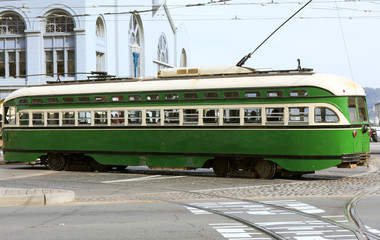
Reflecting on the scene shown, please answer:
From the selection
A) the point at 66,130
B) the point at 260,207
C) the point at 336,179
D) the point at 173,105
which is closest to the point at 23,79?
the point at 66,130

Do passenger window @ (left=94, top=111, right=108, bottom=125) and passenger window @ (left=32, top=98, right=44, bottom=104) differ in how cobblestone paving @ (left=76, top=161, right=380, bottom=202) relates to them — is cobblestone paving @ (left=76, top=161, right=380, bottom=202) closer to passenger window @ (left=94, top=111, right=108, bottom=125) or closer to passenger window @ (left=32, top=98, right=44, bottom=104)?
passenger window @ (left=94, top=111, right=108, bottom=125)

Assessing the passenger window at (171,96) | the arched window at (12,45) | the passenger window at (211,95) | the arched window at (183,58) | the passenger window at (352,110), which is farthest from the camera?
the arched window at (183,58)

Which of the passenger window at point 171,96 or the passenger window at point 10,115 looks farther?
the passenger window at point 10,115

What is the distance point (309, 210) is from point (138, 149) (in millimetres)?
9541

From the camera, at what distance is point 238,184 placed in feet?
57.4

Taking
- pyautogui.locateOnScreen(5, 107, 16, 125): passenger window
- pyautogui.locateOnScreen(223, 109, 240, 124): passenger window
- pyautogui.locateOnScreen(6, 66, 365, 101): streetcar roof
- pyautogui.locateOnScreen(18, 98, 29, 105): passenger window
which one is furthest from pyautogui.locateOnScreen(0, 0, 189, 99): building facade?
pyautogui.locateOnScreen(223, 109, 240, 124): passenger window

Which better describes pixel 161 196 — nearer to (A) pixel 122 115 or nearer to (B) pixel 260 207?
(B) pixel 260 207

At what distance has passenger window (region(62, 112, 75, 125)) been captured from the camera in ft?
72.7

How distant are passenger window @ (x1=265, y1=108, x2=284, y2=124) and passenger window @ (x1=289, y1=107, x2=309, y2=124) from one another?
0.79ft

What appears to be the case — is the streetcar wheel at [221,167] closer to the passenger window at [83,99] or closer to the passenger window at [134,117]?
the passenger window at [134,117]

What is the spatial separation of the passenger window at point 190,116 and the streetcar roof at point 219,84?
1.95ft

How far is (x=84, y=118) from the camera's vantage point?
72.1 ft

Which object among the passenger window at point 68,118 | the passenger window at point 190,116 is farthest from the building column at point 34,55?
the passenger window at point 190,116

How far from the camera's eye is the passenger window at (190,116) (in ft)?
65.2
